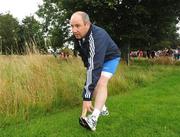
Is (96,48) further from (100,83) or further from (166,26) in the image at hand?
(166,26)

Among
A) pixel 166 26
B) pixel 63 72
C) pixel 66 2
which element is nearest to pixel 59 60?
pixel 63 72

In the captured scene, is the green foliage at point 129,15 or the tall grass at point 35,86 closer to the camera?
the tall grass at point 35,86

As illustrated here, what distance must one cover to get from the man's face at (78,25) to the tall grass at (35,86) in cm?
260

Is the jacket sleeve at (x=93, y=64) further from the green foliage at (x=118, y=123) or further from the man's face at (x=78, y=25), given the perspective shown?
the green foliage at (x=118, y=123)

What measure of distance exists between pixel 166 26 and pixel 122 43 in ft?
13.2

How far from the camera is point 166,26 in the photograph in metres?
32.6

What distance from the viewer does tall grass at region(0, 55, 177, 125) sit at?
336 inches

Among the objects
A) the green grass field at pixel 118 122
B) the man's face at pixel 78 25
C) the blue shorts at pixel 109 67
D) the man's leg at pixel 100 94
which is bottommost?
the green grass field at pixel 118 122

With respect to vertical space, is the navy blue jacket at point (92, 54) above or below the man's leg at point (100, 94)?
above

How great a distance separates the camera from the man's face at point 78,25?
6297 millimetres

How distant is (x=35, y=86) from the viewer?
9.38 m

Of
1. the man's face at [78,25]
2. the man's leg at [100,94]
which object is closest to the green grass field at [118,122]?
the man's leg at [100,94]

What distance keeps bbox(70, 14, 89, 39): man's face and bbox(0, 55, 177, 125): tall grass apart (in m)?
2.60

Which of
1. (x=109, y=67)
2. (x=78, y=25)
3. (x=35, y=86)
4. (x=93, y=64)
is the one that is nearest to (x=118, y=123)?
(x=109, y=67)
